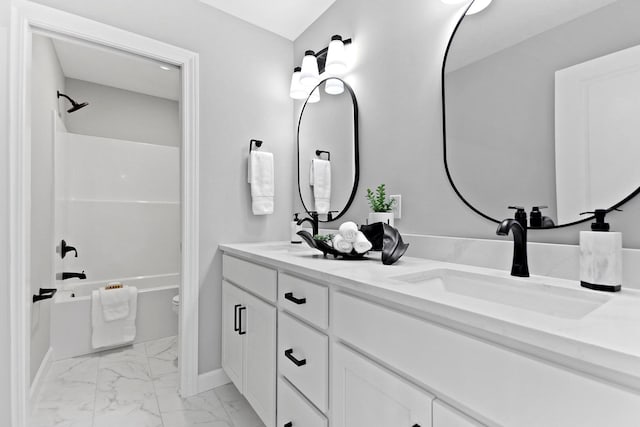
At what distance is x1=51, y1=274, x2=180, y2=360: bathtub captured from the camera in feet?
7.59

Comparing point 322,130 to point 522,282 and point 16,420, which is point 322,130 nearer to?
point 522,282

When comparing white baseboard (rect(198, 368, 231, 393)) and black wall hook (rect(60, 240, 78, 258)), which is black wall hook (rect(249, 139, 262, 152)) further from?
black wall hook (rect(60, 240, 78, 258))

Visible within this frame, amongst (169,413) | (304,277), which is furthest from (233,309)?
(304,277)

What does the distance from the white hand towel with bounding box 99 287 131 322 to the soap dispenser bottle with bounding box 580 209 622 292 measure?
115 inches

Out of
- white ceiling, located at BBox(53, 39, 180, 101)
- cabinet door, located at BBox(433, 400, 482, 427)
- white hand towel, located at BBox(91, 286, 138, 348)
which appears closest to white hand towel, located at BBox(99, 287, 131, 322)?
white hand towel, located at BBox(91, 286, 138, 348)

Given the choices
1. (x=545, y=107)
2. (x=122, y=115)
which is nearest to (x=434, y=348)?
(x=545, y=107)

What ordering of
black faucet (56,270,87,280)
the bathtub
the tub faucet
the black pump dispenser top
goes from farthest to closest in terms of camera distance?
black faucet (56,270,87,280) < the bathtub < the tub faucet < the black pump dispenser top

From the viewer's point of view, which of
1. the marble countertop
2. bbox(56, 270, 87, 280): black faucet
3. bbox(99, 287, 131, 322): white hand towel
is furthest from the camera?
bbox(56, 270, 87, 280): black faucet

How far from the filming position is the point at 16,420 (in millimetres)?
1401

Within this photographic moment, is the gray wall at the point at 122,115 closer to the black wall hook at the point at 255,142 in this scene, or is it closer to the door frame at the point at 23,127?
the black wall hook at the point at 255,142

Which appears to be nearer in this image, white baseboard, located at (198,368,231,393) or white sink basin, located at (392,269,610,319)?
white sink basin, located at (392,269,610,319)

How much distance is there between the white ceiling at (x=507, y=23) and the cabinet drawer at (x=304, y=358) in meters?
1.23

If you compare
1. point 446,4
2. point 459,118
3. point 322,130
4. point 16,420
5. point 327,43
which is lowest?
point 16,420

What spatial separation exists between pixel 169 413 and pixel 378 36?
7.62 feet
